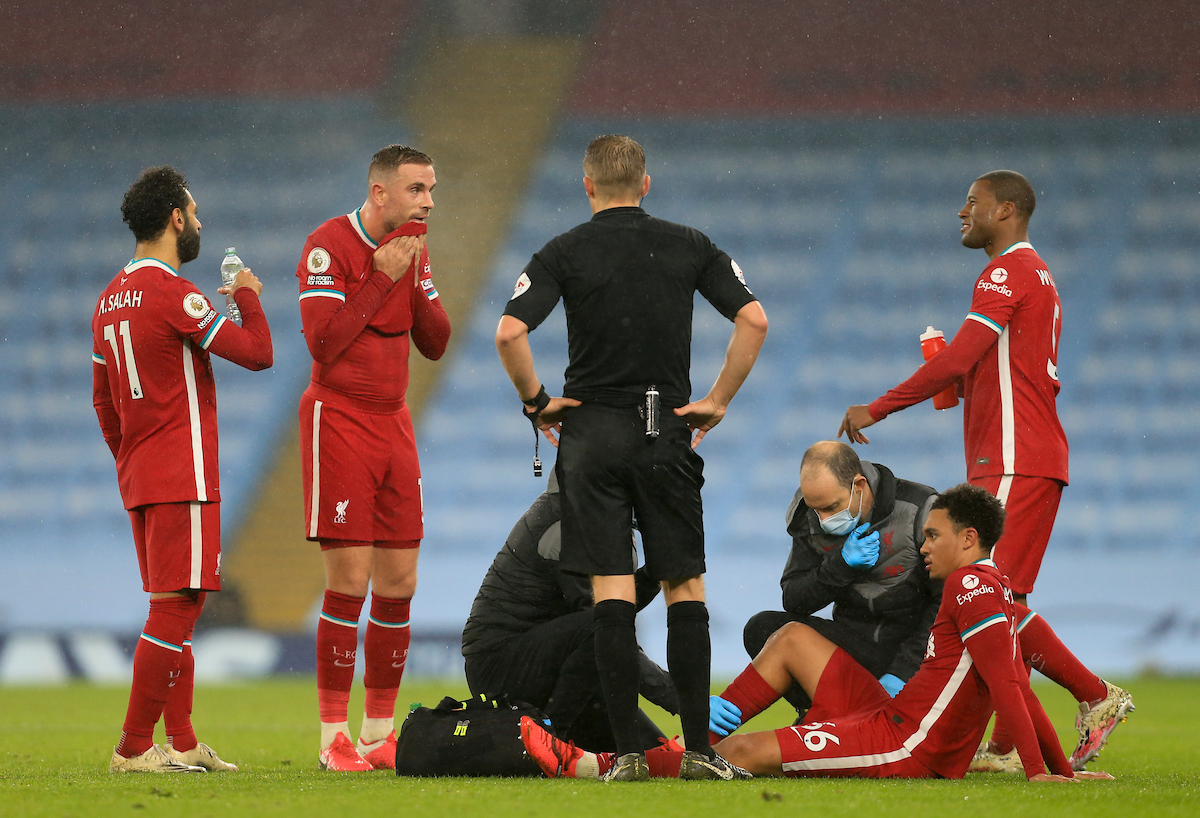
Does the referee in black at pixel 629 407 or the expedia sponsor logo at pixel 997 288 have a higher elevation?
the expedia sponsor logo at pixel 997 288

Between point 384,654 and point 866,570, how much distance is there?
1670 millimetres

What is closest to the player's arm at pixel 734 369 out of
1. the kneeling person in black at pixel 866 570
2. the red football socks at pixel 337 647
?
the kneeling person in black at pixel 866 570

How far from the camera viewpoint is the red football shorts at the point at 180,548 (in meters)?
3.91

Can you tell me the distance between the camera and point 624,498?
11.8ft

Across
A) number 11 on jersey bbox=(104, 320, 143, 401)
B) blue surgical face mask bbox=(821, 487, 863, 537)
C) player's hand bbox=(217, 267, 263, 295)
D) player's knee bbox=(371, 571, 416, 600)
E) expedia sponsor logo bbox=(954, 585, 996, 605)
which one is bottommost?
player's knee bbox=(371, 571, 416, 600)

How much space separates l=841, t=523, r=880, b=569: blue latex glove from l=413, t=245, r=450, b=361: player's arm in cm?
161

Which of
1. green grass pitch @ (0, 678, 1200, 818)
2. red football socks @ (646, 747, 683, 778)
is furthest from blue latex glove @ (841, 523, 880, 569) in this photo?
red football socks @ (646, 747, 683, 778)

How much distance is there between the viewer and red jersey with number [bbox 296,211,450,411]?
4.22m

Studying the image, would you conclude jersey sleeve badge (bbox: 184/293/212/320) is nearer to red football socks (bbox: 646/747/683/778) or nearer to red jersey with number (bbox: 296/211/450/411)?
red jersey with number (bbox: 296/211/450/411)

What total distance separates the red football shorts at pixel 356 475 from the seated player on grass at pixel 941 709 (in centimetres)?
98

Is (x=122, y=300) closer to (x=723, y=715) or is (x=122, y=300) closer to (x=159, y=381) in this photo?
(x=159, y=381)

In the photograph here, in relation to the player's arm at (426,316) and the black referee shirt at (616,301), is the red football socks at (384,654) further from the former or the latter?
the black referee shirt at (616,301)

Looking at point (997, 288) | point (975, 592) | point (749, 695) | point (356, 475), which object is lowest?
point (749, 695)

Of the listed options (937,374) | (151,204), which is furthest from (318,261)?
(937,374)
